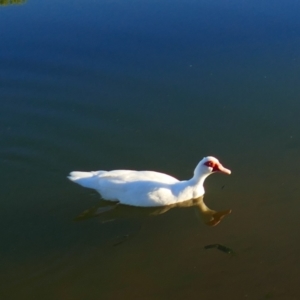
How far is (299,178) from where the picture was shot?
25.9 feet

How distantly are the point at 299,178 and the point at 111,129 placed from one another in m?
2.77

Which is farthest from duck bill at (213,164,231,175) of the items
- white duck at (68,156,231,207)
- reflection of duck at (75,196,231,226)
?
reflection of duck at (75,196,231,226)

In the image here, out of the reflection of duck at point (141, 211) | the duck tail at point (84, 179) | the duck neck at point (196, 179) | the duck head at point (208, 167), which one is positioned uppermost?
the duck tail at point (84, 179)

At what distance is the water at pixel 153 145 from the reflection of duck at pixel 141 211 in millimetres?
63

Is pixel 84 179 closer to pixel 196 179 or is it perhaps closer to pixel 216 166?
pixel 196 179

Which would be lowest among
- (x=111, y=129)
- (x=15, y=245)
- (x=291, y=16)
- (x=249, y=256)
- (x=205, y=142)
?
(x=249, y=256)

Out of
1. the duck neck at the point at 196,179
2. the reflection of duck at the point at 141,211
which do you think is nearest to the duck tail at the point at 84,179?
the reflection of duck at the point at 141,211

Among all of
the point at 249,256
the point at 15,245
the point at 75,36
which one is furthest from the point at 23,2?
the point at 249,256

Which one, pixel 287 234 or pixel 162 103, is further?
pixel 162 103

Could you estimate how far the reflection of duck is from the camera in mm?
7414

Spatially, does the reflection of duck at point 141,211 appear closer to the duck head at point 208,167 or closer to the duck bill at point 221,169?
the duck head at point 208,167

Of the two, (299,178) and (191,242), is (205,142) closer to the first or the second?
(299,178)

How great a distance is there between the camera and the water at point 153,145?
6.43 meters

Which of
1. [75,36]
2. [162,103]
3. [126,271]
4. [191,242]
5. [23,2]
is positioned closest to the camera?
[126,271]
